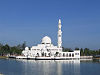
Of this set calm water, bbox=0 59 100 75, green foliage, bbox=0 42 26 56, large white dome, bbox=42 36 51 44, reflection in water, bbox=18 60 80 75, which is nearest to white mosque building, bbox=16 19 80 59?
large white dome, bbox=42 36 51 44

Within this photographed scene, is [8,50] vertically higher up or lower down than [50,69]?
higher up

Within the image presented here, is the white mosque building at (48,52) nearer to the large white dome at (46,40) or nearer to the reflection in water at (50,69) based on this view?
the large white dome at (46,40)

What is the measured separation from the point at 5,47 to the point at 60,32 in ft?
130

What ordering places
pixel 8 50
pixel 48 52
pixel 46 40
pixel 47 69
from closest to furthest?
pixel 47 69 → pixel 48 52 → pixel 46 40 → pixel 8 50

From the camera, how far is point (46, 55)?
144125mm

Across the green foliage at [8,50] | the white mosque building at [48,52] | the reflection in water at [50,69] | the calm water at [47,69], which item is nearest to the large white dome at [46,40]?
the white mosque building at [48,52]

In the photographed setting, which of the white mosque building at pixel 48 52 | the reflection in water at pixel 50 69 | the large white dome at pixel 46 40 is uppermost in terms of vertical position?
the large white dome at pixel 46 40

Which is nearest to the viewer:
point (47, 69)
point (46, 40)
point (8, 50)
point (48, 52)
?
point (47, 69)

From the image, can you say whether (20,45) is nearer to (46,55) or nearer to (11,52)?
(11,52)

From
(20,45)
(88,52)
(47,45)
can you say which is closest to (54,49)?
(47,45)

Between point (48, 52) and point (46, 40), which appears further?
point (46, 40)

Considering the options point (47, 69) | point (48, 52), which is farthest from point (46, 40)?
point (47, 69)

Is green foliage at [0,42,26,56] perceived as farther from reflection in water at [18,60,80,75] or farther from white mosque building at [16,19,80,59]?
reflection in water at [18,60,80,75]

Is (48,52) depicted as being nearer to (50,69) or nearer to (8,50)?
(8,50)
